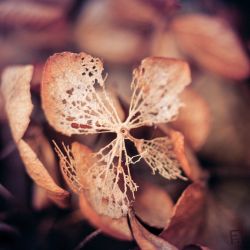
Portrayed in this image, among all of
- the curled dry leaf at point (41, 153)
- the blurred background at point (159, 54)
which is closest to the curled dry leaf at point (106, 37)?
the blurred background at point (159, 54)

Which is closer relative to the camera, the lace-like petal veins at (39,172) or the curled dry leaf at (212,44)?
the lace-like petal veins at (39,172)

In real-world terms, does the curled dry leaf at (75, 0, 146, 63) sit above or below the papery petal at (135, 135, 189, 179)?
above

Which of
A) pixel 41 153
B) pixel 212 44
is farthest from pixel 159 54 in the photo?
pixel 41 153

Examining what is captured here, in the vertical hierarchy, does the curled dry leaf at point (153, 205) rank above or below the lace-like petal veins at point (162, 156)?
below

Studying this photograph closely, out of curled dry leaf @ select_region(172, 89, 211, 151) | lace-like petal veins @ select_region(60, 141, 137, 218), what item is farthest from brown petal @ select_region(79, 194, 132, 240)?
curled dry leaf @ select_region(172, 89, 211, 151)

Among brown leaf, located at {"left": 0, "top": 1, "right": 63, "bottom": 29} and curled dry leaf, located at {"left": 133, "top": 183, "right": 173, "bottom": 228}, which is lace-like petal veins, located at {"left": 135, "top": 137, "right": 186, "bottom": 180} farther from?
brown leaf, located at {"left": 0, "top": 1, "right": 63, "bottom": 29}

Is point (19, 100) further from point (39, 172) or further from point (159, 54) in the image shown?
point (159, 54)

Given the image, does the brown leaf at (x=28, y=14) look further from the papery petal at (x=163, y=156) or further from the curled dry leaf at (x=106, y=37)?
the papery petal at (x=163, y=156)
